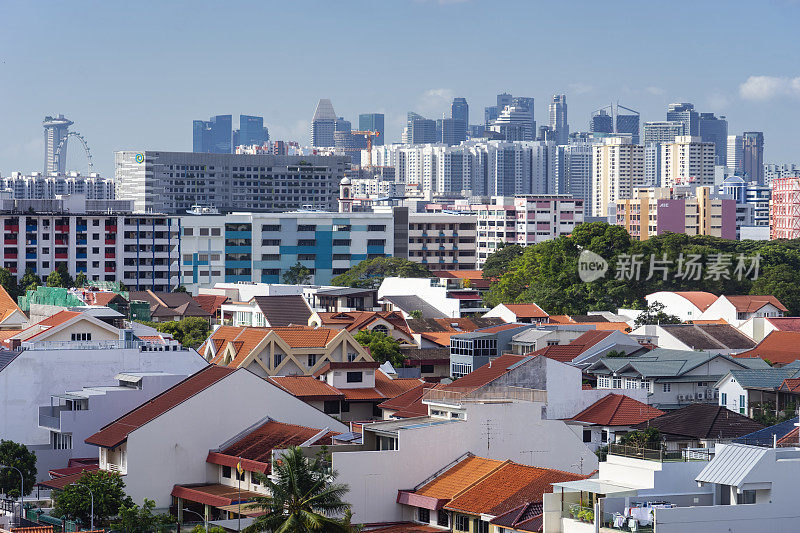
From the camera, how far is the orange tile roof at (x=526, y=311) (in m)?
81.6

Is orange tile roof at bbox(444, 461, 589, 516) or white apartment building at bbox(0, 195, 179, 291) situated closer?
orange tile roof at bbox(444, 461, 589, 516)

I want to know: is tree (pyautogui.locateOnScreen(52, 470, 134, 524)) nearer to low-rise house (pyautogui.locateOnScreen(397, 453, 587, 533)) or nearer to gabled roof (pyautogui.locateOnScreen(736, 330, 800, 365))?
low-rise house (pyautogui.locateOnScreen(397, 453, 587, 533))

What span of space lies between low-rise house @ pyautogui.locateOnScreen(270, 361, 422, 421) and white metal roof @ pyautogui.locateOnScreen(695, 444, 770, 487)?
2285cm

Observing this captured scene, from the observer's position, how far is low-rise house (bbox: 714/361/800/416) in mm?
52656

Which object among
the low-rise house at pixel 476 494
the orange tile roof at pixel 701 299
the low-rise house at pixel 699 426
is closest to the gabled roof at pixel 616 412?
the low-rise house at pixel 699 426

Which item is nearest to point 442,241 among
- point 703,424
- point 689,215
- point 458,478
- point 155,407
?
point 689,215

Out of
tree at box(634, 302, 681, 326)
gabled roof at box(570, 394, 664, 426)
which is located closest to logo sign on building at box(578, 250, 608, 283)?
tree at box(634, 302, 681, 326)

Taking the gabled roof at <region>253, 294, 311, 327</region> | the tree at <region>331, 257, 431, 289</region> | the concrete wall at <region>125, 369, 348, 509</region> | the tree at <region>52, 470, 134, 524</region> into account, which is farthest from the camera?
the tree at <region>331, 257, 431, 289</region>

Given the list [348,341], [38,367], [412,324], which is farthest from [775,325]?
[38,367]

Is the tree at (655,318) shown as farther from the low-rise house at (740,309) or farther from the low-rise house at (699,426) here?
the low-rise house at (699,426)

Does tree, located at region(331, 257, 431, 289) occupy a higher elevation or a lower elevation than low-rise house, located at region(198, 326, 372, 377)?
higher

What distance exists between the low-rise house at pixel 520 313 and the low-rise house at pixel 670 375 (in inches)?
902

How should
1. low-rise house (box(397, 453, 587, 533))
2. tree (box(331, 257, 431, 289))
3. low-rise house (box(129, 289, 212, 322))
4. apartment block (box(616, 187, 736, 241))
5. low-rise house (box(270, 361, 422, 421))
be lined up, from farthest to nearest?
1. apartment block (box(616, 187, 736, 241))
2. tree (box(331, 257, 431, 289))
3. low-rise house (box(129, 289, 212, 322))
4. low-rise house (box(270, 361, 422, 421))
5. low-rise house (box(397, 453, 587, 533))

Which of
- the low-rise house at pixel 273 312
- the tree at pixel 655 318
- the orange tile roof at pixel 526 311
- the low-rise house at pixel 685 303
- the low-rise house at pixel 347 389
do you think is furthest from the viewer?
the low-rise house at pixel 685 303
